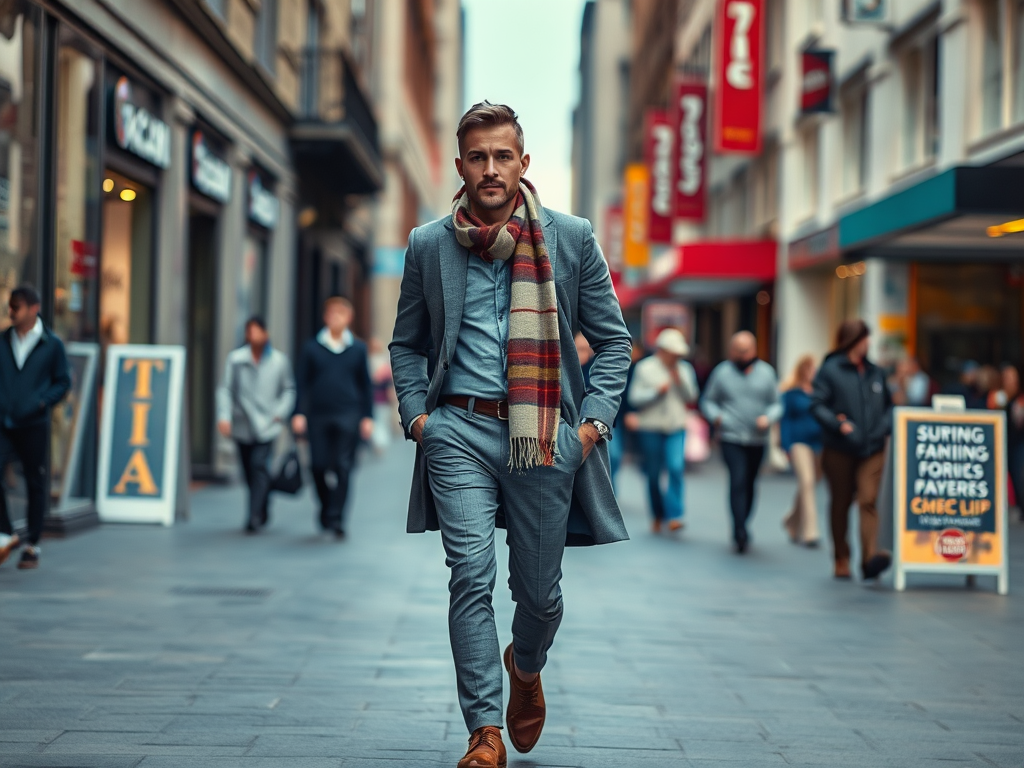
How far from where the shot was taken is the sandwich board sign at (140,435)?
1109 cm

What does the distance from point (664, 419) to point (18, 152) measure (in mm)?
6023

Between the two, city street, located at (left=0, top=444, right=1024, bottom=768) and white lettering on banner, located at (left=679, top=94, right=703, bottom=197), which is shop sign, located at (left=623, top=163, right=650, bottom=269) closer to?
white lettering on banner, located at (left=679, top=94, right=703, bottom=197)

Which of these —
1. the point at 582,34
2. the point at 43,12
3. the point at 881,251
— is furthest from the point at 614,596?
the point at 582,34

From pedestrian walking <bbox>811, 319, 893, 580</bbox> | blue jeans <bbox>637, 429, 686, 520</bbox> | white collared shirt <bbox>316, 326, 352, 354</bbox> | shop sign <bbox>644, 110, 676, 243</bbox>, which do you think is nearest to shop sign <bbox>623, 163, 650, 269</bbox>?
shop sign <bbox>644, 110, 676, 243</bbox>

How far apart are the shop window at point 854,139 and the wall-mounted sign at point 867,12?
256 centimetres

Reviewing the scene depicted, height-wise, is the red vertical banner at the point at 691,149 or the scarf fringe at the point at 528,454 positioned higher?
the red vertical banner at the point at 691,149

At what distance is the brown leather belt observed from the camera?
14.0 ft

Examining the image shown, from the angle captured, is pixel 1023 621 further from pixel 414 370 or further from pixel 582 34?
pixel 582 34

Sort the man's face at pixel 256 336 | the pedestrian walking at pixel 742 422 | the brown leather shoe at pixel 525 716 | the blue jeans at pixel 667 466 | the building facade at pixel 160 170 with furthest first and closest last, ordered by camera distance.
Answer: the blue jeans at pixel 667 466 → the man's face at pixel 256 336 → the pedestrian walking at pixel 742 422 → the building facade at pixel 160 170 → the brown leather shoe at pixel 525 716

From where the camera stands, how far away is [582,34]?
4592 inches

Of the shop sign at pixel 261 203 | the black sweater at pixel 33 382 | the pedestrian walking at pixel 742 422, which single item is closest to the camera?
the black sweater at pixel 33 382

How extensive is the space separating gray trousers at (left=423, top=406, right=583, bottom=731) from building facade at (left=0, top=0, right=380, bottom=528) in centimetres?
588

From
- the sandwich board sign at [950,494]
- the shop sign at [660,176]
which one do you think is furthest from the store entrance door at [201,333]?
the shop sign at [660,176]

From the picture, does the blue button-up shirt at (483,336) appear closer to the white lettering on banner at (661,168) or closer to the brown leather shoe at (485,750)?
the brown leather shoe at (485,750)
